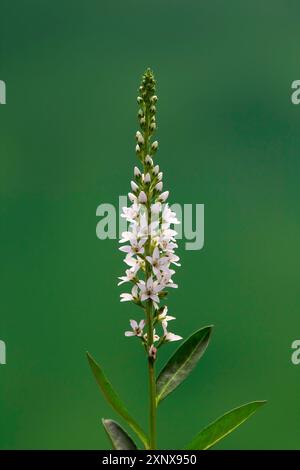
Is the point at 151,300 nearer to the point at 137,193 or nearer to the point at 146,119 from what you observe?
the point at 137,193

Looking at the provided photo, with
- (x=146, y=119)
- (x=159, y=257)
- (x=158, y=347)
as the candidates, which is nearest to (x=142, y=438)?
(x=158, y=347)

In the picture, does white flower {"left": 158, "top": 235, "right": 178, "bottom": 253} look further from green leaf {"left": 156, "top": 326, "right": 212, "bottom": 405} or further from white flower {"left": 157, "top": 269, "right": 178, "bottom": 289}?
green leaf {"left": 156, "top": 326, "right": 212, "bottom": 405}

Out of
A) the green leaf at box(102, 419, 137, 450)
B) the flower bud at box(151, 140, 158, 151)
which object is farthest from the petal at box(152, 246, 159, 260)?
the green leaf at box(102, 419, 137, 450)

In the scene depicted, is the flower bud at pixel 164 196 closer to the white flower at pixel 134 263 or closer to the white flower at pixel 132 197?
the white flower at pixel 132 197

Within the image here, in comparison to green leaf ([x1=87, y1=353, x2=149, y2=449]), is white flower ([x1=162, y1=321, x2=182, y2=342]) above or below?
above

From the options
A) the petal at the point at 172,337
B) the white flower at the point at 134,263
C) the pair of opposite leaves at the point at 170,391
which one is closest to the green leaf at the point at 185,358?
the pair of opposite leaves at the point at 170,391
